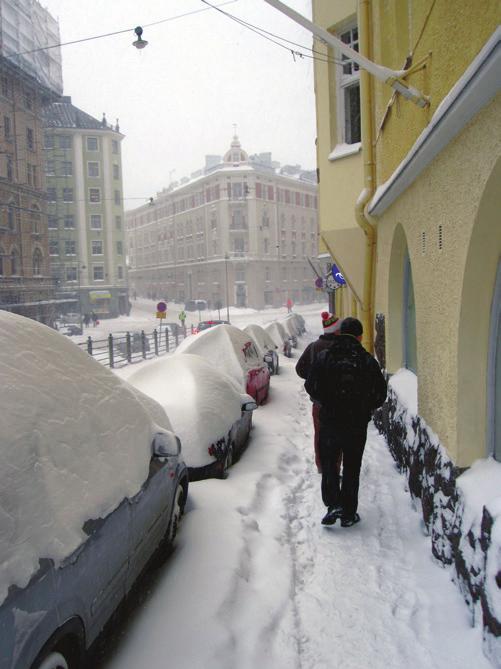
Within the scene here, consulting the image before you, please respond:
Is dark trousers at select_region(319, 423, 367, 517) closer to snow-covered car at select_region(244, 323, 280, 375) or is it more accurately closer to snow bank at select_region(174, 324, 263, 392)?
snow bank at select_region(174, 324, 263, 392)

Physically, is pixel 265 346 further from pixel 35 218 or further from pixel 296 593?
pixel 35 218

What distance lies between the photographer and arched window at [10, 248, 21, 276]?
36.4 meters

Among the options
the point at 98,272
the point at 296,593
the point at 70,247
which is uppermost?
the point at 70,247

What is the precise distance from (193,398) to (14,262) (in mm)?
35473

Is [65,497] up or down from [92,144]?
down

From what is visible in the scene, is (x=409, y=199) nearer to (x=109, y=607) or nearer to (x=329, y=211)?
(x=109, y=607)

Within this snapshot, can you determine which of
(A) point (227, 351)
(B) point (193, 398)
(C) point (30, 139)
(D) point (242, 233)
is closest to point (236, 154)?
(D) point (242, 233)

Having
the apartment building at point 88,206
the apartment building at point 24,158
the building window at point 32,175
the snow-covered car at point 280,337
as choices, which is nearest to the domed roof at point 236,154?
the apartment building at point 88,206

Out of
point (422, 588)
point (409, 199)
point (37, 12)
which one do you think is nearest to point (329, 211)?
point (409, 199)

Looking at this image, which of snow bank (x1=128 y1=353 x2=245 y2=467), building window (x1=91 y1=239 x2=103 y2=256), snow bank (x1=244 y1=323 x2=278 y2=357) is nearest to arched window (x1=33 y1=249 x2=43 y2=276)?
building window (x1=91 y1=239 x2=103 y2=256)

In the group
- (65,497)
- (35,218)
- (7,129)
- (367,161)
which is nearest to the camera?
(65,497)

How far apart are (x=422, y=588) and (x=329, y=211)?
23.9 ft

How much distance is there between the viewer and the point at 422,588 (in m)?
3.25

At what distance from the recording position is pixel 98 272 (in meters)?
56.8
